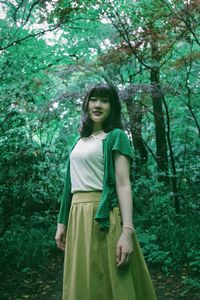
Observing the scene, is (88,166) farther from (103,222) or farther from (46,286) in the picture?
(46,286)

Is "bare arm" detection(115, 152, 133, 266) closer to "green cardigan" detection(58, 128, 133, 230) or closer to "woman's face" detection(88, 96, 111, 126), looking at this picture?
"green cardigan" detection(58, 128, 133, 230)

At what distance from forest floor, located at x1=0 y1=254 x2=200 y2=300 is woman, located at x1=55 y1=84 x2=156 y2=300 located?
7.85ft

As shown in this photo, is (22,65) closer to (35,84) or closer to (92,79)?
(35,84)

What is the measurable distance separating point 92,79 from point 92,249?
24.8 ft

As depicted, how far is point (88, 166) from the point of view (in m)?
2.04

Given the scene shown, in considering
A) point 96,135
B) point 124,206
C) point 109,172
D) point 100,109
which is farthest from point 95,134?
point 124,206

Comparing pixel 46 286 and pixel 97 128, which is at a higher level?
pixel 97 128

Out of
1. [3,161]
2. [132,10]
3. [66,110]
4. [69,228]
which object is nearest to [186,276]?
[3,161]

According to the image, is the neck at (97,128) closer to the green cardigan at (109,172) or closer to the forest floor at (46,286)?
the green cardigan at (109,172)

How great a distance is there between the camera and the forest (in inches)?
176

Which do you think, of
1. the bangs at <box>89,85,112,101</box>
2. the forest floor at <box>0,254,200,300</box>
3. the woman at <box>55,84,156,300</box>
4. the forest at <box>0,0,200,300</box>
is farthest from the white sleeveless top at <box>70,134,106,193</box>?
the forest floor at <box>0,254,200,300</box>

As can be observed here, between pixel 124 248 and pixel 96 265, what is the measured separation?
0.18m

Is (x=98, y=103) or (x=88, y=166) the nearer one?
(x=88, y=166)

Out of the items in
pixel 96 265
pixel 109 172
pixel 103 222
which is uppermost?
pixel 109 172
